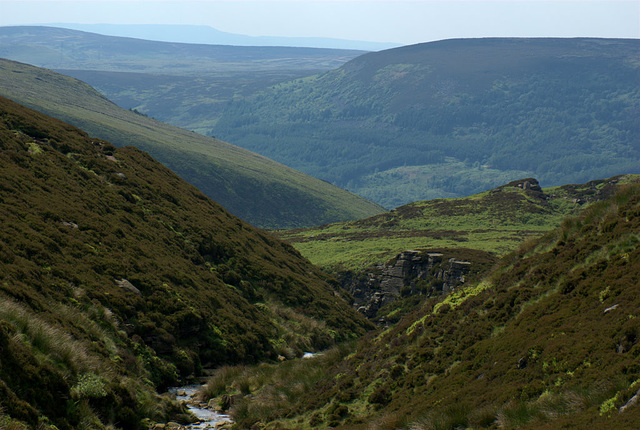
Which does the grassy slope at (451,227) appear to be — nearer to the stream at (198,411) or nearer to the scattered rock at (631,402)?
the stream at (198,411)

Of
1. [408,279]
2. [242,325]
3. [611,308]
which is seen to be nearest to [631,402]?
[611,308]

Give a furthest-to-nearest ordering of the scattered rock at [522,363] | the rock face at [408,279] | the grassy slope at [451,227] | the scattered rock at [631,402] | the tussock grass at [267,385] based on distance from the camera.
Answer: the grassy slope at [451,227] < the rock face at [408,279] < the tussock grass at [267,385] < the scattered rock at [522,363] < the scattered rock at [631,402]

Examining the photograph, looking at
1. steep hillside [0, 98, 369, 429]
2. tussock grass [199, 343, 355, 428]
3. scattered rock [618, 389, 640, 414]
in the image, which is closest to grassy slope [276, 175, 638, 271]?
steep hillside [0, 98, 369, 429]

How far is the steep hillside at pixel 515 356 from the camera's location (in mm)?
13633

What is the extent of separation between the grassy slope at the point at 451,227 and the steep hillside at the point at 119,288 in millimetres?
38624

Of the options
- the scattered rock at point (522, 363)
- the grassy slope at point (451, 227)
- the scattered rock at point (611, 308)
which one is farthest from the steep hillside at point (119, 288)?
the grassy slope at point (451, 227)

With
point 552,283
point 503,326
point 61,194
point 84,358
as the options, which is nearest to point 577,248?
point 552,283

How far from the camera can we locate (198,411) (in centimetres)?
2230

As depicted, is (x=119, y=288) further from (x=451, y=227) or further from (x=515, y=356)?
(x=451, y=227)

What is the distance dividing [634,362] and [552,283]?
289 inches

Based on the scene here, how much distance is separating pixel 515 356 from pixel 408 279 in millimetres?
45245

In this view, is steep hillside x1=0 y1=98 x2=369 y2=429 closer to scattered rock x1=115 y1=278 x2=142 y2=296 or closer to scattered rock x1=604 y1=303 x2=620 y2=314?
scattered rock x1=115 y1=278 x2=142 y2=296

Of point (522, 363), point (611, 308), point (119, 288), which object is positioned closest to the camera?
point (611, 308)

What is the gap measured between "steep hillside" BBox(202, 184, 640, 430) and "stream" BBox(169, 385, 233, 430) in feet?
2.43
